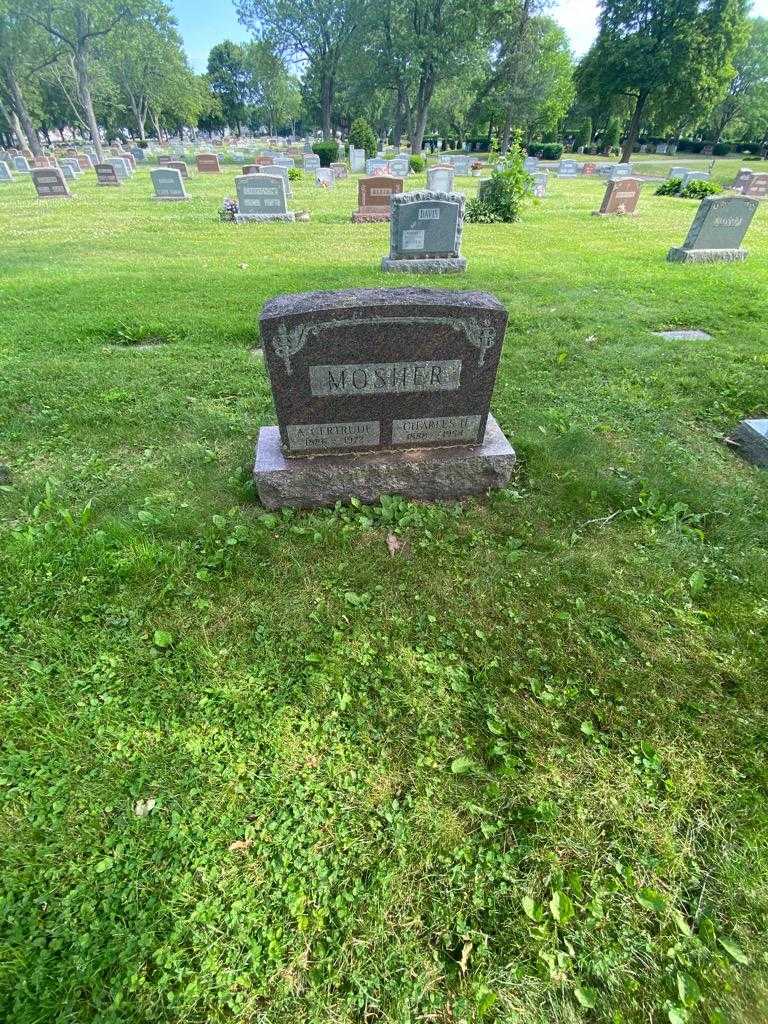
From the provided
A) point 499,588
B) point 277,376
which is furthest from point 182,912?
point 277,376

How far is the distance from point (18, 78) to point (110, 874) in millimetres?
49571

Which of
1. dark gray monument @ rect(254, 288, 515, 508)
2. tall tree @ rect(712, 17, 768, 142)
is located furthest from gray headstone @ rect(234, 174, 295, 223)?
tall tree @ rect(712, 17, 768, 142)

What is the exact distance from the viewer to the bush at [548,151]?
143ft

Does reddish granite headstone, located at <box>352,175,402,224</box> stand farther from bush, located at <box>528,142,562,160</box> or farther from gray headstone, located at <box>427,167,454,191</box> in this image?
bush, located at <box>528,142,562,160</box>

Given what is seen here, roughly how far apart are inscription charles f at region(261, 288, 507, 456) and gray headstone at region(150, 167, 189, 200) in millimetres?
19260

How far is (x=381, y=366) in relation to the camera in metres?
3.28

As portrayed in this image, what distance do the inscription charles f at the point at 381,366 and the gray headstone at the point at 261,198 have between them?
13.2 meters

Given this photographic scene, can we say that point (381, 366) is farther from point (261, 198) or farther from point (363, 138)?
point (363, 138)

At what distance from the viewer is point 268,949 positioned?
65.6 inches

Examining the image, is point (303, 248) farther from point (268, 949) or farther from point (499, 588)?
point (268, 949)

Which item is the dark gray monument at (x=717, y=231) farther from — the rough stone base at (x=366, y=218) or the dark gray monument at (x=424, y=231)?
the rough stone base at (x=366, y=218)

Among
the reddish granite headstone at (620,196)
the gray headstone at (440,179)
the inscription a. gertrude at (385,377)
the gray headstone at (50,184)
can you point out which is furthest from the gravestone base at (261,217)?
the inscription a. gertrude at (385,377)

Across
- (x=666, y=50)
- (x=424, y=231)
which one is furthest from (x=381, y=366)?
(x=666, y=50)

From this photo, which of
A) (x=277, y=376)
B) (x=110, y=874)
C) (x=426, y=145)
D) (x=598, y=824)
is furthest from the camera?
(x=426, y=145)
